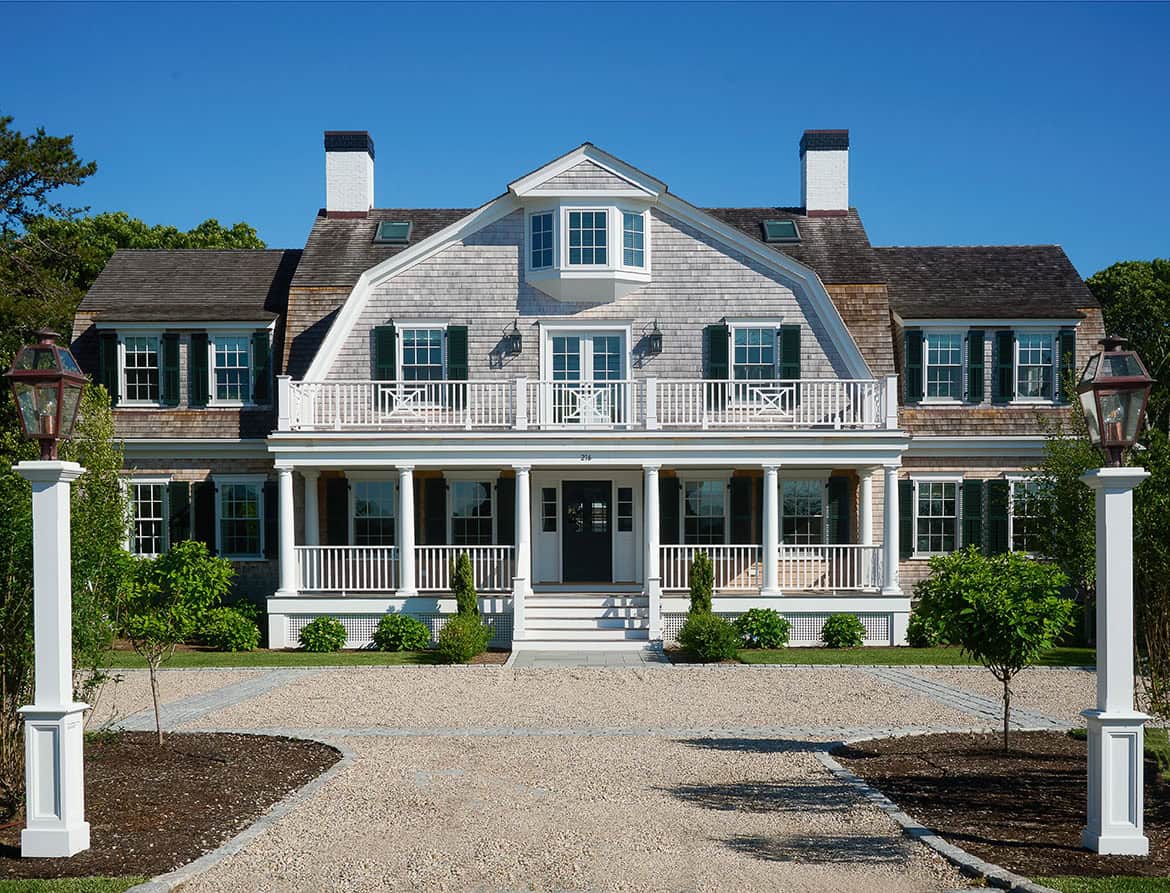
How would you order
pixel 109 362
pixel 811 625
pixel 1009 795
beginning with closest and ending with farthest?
1. pixel 1009 795
2. pixel 811 625
3. pixel 109 362

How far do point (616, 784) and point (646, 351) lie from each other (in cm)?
1446

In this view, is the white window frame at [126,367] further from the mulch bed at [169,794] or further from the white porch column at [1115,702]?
the white porch column at [1115,702]

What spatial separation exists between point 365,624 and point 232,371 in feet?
22.6

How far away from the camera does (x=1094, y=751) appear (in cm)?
789

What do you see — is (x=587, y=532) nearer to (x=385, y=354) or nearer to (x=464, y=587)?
(x=464, y=587)

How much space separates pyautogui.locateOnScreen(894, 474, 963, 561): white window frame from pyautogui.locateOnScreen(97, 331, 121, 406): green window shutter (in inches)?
690

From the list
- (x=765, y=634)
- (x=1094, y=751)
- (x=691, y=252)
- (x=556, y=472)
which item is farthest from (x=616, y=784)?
(x=691, y=252)

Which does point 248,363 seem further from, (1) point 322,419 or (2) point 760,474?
(2) point 760,474

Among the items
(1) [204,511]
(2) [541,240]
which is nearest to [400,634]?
(1) [204,511]

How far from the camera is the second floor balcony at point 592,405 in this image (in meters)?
21.7

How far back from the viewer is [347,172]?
2711 cm

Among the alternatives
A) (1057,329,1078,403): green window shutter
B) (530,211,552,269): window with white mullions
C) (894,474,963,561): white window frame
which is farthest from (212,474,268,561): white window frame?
(1057,329,1078,403): green window shutter

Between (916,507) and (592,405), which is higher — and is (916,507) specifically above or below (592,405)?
below

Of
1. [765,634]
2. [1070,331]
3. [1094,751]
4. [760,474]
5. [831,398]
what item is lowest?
[765,634]
